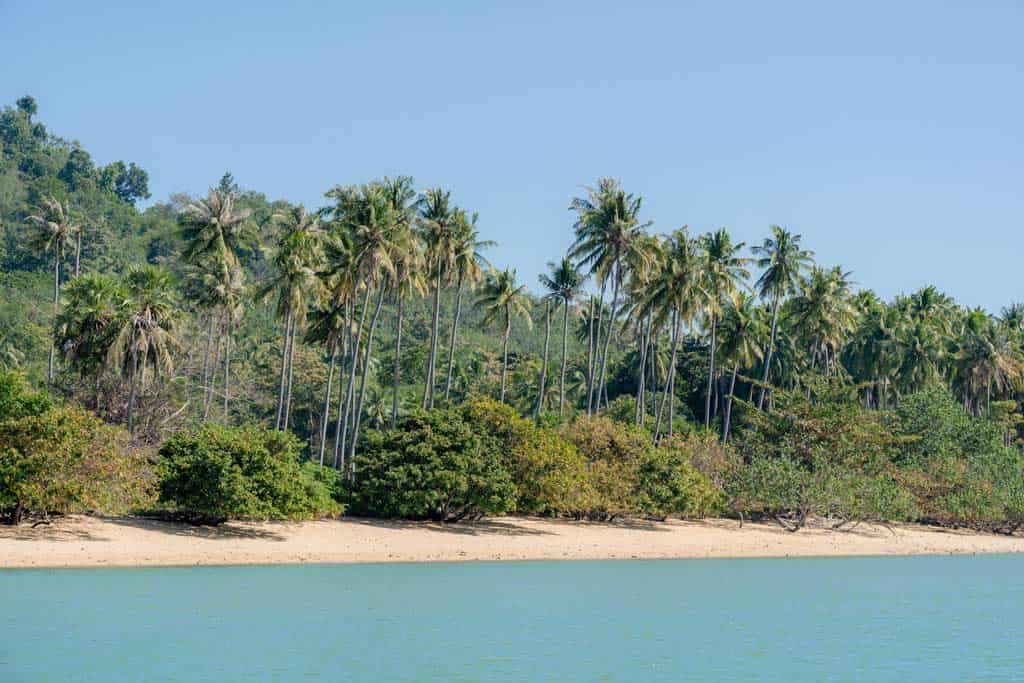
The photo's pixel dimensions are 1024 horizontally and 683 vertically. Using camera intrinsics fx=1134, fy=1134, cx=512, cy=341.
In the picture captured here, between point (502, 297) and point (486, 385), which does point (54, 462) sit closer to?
point (502, 297)

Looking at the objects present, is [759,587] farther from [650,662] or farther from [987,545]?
[987,545]

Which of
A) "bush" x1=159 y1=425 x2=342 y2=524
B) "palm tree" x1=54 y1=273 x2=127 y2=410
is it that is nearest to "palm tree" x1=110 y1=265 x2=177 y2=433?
"palm tree" x1=54 y1=273 x2=127 y2=410

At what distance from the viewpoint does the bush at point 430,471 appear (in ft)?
162

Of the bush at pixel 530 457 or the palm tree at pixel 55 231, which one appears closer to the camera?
the bush at pixel 530 457

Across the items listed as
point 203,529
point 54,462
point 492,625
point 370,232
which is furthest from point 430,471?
point 492,625

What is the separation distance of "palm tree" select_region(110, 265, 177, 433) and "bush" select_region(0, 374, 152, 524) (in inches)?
355

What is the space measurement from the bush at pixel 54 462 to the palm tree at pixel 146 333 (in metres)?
9.02

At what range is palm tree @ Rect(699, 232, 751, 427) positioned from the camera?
227 ft

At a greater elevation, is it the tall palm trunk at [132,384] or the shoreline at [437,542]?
the tall palm trunk at [132,384]

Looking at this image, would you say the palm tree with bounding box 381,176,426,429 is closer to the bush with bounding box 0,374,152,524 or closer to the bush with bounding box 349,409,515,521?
the bush with bounding box 349,409,515,521

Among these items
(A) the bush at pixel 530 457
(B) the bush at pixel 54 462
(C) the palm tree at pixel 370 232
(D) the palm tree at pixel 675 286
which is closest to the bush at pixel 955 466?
(D) the palm tree at pixel 675 286

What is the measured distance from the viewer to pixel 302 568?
41844mm

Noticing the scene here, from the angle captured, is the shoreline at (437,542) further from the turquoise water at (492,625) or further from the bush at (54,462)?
the turquoise water at (492,625)

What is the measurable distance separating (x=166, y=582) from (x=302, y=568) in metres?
6.89
